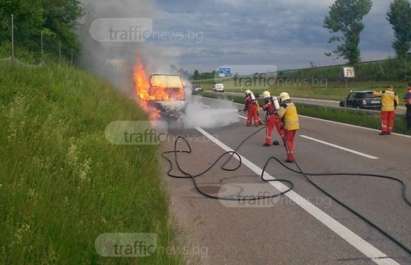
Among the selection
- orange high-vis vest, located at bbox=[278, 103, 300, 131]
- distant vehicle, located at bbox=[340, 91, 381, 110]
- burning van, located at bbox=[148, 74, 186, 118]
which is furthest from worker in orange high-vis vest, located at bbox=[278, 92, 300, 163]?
distant vehicle, located at bbox=[340, 91, 381, 110]

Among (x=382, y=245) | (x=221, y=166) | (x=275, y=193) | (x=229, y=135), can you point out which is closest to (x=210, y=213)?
(x=275, y=193)

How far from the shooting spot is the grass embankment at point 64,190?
4.12m

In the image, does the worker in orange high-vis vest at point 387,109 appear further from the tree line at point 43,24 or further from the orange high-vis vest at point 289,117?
the tree line at point 43,24

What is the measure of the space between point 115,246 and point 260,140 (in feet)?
39.4

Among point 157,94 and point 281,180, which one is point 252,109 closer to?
point 157,94

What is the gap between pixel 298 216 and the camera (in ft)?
22.4

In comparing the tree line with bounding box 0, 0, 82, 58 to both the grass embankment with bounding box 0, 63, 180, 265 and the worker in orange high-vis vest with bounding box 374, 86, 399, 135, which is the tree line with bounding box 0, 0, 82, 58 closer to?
the worker in orange high-vis vest with bounding box 374, 86, 399, 135

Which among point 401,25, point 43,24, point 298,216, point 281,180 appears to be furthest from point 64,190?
point 401,25

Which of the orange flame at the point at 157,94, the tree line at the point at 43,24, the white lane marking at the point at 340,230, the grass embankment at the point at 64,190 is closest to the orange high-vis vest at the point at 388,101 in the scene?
the white lane marking at the point at 340,230

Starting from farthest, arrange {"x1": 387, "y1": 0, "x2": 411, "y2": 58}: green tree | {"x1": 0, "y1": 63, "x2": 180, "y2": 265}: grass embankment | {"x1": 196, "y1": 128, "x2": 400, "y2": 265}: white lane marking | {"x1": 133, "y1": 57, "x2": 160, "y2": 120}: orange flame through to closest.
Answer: {"x1": 387, "y1": 0, "x2": 411, "y2": 58}: green tree, {"x1": 133, "y1": 57, "x2": 160, "y2": 120}: orange flame, {"x1": 196, "y1": 128, "x2": 400, "y2": 265}: white lane marking, {"x1": 0, "y1": 63, "x2": 180, "y2": 265}: grass embankment

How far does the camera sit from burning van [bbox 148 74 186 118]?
2208cm

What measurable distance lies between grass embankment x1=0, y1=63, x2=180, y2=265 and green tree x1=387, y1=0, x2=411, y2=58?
206ft

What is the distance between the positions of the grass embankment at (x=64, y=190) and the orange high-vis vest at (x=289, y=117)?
3.69 m

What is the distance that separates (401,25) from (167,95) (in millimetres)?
51985
